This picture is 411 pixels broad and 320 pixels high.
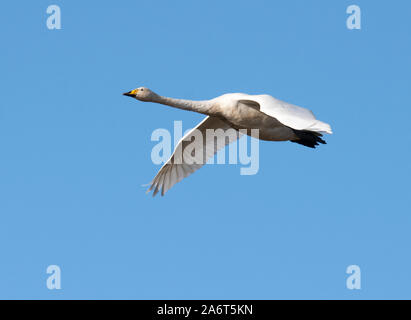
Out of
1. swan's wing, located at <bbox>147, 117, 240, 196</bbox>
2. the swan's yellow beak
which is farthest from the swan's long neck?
swan's wing, located at <bbox>147, 117, 240, 196</bbox>

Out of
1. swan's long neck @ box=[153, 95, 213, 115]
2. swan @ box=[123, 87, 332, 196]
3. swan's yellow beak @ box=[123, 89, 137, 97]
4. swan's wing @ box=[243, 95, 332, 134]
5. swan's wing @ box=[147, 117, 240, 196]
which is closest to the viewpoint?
swan's wing @ box=[243, 95, 332, 134]

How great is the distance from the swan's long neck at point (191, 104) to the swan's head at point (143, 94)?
0.23 metres

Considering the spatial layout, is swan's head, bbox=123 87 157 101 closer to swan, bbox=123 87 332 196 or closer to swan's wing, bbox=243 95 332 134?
swan, bbox=123 87 332 196

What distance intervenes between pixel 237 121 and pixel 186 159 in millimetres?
2988

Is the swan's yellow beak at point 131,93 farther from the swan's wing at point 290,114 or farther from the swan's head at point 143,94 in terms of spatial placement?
the swan's wing at point 290,114

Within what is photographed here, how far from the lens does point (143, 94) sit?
17.3 meters

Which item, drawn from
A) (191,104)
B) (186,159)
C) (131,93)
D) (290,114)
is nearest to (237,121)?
(191,104)

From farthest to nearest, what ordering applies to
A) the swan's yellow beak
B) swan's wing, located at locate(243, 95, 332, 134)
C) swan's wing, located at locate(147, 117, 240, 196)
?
swan's wing, located at locate(147, 117, 240, 196) < the swan's yellow beak < swan's wing, located at locate(243, 95, 332, 134)

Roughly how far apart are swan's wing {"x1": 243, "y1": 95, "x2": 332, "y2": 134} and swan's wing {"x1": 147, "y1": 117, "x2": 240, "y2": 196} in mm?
2912

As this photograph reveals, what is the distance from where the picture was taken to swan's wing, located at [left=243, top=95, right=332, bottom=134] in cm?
1462

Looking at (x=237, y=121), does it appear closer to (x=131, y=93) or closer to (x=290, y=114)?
(x=290, y=114)

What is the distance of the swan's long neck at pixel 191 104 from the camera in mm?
17188

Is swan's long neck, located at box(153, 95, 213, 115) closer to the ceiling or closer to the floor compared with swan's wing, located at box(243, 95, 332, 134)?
closer to the ceiling
